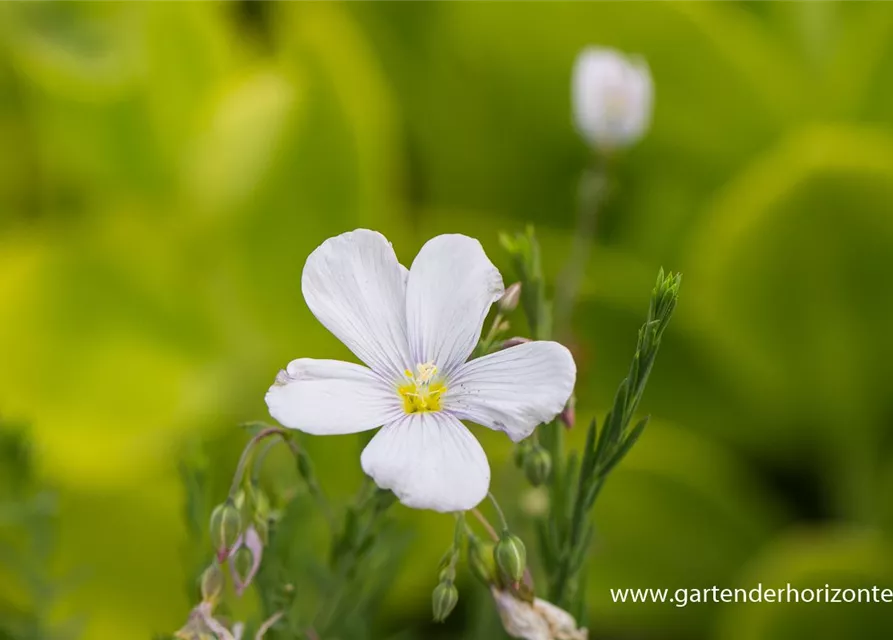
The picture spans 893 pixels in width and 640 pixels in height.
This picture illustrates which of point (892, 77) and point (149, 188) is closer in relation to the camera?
point (892, 77)

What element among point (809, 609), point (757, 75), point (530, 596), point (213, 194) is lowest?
point (809, 609)

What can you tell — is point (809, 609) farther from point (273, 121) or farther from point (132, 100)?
point (132, 100)

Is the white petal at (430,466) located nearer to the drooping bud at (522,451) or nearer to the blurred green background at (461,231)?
the drooping bud at (522,451)

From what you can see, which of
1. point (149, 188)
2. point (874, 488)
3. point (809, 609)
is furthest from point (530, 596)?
point (149, 188)

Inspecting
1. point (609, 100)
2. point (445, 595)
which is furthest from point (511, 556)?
point (609, 100)

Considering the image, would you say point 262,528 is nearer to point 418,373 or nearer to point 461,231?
point 418,373

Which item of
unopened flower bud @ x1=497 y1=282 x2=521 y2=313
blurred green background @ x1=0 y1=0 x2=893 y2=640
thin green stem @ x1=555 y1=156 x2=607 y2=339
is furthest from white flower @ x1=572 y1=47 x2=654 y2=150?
unopened flower bud @ x1=497 y1=282 x2=521 y2=313

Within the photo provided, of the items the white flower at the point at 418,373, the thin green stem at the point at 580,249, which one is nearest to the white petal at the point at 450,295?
the white flower at the point at 418,373
